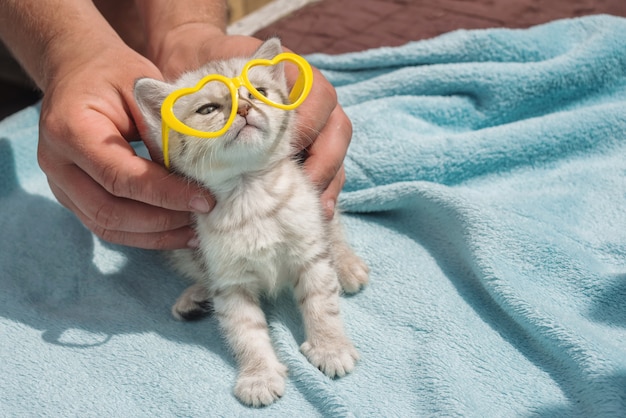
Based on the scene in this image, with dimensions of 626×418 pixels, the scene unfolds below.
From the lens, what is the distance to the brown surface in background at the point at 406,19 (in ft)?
7.30

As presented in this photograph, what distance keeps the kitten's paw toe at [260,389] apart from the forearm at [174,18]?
3.11 ft

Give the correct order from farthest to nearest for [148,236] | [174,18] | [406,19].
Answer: [406,19] → [174,18] → [148,236]

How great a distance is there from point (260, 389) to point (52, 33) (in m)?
0.99

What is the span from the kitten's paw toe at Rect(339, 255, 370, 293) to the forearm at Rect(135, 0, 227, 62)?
744 millimetres

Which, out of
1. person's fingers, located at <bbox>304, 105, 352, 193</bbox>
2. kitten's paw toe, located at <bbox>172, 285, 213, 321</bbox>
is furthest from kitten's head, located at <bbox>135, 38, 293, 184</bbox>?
kitten's paw toe, located at <bbox>172, 285, 213, 321</bbox>

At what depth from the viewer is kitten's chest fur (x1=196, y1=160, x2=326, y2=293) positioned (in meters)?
1.16

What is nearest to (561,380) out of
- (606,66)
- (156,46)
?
(606,66)

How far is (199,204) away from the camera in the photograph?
1.13 metres

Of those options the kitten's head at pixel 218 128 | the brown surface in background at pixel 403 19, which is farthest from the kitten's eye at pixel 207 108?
the brown surface in background at pixel 403 19

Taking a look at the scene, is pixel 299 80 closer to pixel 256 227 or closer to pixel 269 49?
pixel 269 49

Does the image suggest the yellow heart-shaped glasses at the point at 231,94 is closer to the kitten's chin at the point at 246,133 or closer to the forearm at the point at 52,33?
the kitten's chin at the point at 246,133

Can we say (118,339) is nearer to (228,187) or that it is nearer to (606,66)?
(228,187)

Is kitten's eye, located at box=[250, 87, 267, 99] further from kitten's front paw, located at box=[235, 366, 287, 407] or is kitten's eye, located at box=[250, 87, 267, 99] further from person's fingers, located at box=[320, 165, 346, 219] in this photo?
kitten's front paw, located at box=[235, 366, 287, 407]

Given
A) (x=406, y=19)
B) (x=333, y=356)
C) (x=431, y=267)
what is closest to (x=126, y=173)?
(x=333, y=356)
